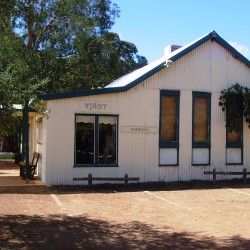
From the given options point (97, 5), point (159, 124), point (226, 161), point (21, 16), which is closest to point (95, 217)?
point (21, 16)

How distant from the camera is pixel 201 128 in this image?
1688cm

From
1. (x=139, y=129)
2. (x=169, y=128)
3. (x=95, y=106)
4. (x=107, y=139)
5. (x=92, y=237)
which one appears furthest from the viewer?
(x=169, y=128)

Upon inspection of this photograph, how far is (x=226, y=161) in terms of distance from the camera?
17.2 meters

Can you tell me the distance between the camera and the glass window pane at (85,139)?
15.1m

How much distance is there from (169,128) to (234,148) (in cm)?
306

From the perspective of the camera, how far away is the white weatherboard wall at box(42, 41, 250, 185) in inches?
581

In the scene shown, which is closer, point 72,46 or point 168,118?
point 168,118

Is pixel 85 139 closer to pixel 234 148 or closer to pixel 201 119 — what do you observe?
pixel 201 119

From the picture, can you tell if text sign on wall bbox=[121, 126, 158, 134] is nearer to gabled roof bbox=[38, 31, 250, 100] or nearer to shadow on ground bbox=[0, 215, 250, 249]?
gabled roof bbox=[38, 31, 250, 100]

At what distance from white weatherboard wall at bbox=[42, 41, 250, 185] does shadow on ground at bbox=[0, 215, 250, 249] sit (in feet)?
17.9

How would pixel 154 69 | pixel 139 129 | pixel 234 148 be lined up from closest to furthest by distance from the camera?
pixel 139 129, pixel 154 69, pixel 234 148

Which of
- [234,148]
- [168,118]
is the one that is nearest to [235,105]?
[234,148]

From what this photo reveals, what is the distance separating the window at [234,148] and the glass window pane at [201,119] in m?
1.01

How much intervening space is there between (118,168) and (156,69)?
3995 millimetres
